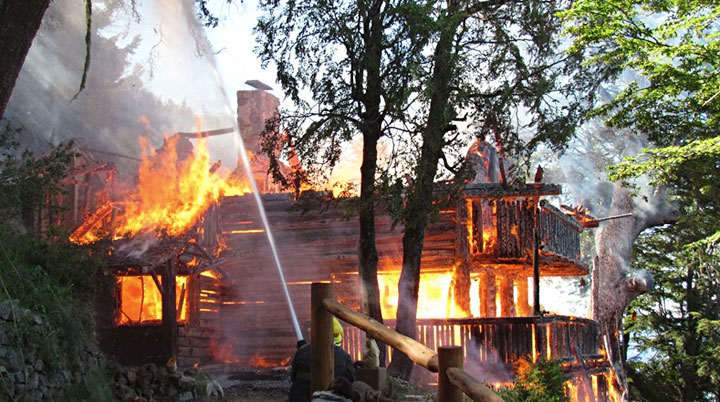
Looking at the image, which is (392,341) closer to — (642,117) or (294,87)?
(294,87)

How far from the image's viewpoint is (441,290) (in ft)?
75.0

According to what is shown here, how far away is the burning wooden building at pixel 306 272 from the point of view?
17344 mm

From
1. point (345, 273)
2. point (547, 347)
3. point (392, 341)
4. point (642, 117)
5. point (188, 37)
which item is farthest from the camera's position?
point (188, 37)

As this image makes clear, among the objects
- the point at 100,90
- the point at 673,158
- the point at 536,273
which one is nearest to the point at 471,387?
the point at 673,158

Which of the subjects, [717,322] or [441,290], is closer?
[441,290]

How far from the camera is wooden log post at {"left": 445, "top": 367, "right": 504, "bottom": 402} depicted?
14.9 feet

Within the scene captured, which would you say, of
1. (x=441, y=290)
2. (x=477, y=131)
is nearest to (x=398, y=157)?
(x=477, y=131)

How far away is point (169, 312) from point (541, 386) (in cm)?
952

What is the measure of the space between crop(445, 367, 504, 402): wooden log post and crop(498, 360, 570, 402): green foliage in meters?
9.07

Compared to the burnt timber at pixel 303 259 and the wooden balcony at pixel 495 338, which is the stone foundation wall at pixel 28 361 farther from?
the burnt timber at pixel 303 259

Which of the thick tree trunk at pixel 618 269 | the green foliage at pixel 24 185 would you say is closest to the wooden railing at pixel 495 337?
the green foliage at pixel 24 185

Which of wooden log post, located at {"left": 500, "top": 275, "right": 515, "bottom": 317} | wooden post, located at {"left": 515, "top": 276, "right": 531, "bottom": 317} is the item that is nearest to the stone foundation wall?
wooden log post, located at {"left": 500, "top": 275, "right": 515, "bottom": 317}

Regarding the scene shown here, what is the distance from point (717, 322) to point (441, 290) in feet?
36.3

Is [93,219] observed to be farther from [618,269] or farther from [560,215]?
[618,269]
